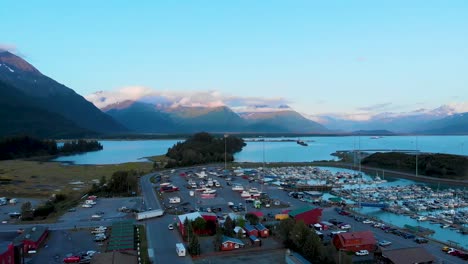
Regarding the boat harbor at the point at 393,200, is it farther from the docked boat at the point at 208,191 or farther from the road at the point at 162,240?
the road at the point at 162,240

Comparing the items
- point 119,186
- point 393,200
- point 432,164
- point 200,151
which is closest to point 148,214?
point 119,186

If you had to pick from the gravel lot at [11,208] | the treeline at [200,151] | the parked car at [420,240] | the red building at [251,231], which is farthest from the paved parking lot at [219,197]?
the treeline at [200,151]

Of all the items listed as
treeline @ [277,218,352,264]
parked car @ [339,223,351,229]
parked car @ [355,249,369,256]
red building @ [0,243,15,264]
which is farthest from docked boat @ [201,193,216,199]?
red building @ [0,243,15,264]

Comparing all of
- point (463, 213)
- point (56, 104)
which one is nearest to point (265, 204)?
point (463, 213)

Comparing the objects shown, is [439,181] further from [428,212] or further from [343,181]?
[428,212]

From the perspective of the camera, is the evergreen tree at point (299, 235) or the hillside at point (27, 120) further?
the hillside at point (27, 120)

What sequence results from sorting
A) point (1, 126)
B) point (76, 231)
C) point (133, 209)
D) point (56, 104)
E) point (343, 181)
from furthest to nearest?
point (56, 104) → point (1, 126) → point (343, 181) → point (133, 209) → point (76, 231)

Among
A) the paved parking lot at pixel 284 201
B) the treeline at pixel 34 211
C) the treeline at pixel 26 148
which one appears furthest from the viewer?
the treeline at pixel 26 148
